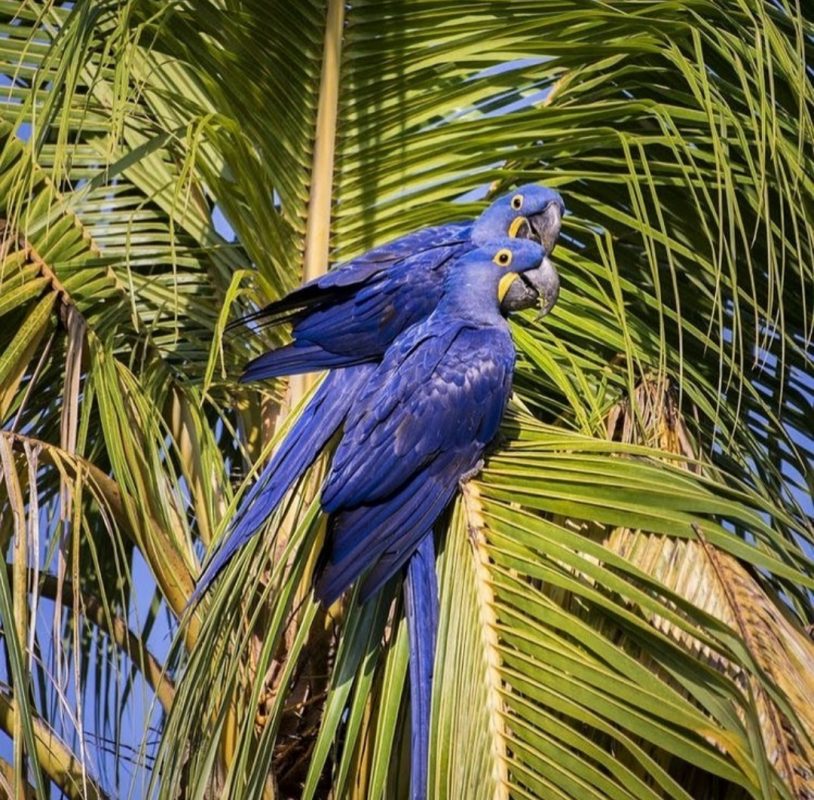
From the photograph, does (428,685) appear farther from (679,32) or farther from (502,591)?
(679,32)

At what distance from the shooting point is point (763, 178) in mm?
2828

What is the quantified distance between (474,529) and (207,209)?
1.47m

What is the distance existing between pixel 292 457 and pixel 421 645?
0.54 m

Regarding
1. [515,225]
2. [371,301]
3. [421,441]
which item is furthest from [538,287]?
[421,441]

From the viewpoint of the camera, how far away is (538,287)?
122 inches

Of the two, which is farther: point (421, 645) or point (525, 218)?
point (525, 218)

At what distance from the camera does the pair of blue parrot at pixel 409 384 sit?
8.71 feet

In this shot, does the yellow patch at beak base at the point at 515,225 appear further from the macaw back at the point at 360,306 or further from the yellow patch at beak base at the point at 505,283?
the yellow patch at beak base at the point at 505,283

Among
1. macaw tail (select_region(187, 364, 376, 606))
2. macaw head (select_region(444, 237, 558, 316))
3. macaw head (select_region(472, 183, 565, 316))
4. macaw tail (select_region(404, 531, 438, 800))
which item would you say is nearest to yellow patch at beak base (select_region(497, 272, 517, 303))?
macaw head (select_region(444, 237, 558, 316))

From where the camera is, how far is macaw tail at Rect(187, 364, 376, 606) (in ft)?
8.75

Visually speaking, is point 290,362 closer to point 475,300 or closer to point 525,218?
point 475,300

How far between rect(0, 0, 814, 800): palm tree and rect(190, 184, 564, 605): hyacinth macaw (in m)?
0.14

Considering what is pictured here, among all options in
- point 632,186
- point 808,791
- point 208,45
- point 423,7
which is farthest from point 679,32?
point 808,791

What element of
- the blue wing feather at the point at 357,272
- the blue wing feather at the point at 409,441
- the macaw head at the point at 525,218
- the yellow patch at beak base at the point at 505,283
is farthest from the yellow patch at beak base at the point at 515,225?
the blue wing feather at the point at 409,441
